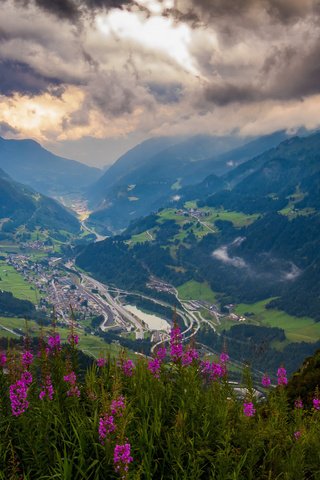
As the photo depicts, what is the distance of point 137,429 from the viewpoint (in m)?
8.55

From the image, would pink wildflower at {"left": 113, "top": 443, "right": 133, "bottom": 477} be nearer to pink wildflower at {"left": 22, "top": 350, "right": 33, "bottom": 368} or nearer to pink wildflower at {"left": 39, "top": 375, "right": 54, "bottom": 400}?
pink wildflower at {"left": 39, "top": 375, "right": 54, "bottom": 400}

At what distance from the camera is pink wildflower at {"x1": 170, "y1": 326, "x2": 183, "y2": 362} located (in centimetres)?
1034

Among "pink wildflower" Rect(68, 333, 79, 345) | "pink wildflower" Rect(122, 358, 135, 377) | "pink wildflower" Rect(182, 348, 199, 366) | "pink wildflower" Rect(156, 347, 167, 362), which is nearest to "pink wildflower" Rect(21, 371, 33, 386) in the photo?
"pink wildflower" Rect(68, 333, 79, 345)

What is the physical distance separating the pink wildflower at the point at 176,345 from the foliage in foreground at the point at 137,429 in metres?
0.03

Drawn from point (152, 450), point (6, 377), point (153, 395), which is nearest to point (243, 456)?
point (152, 450)

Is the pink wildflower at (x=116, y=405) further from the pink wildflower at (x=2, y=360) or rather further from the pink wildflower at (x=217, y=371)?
the pink wildflower at (x=217, y=371)

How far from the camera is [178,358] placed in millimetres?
10359

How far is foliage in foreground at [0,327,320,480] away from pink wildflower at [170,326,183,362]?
3 centimetres

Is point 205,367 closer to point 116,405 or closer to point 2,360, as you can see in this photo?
point 116,405

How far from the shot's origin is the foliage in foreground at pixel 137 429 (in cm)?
764

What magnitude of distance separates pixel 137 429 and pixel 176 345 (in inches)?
95.9

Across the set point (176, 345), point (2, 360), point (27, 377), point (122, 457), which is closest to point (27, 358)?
point (2, 360)

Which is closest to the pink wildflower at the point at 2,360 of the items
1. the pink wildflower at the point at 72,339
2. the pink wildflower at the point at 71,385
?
the pink wildflower at the point at 72,339

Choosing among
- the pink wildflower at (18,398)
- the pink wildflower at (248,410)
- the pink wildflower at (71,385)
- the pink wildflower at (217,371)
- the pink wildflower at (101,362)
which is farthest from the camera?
the pink wildflower at (101,362)
